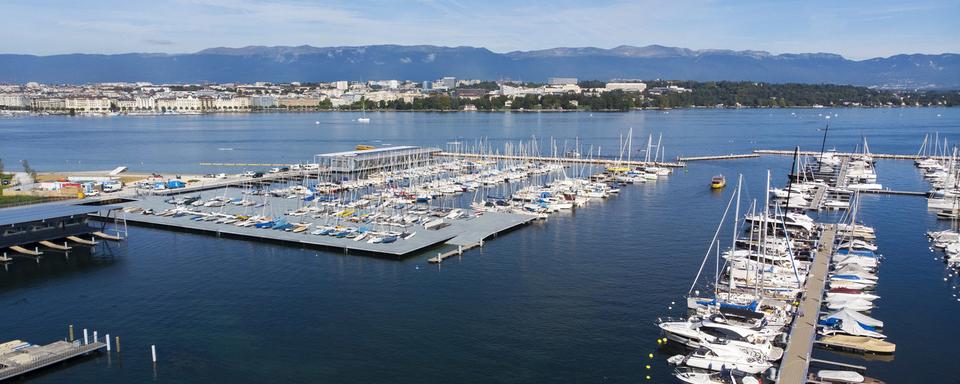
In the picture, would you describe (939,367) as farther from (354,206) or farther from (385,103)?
(385,103)

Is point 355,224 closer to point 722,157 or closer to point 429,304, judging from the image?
point 429,304

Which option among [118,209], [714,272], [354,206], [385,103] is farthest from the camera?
[385,103]

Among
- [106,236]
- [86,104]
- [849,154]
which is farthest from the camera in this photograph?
[86,104]

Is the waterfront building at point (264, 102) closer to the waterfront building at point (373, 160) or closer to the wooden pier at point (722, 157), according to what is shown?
the waterfront building at point (373, 160)

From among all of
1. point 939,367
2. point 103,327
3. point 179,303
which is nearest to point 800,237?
point 939,367

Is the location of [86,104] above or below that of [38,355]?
above

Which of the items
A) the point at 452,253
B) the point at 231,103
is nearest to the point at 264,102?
the point at 231,103

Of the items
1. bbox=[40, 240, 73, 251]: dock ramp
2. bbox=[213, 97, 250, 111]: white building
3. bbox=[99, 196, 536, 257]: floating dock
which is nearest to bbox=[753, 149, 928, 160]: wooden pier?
bbox=[99, 196, 536, 257]: floating dock

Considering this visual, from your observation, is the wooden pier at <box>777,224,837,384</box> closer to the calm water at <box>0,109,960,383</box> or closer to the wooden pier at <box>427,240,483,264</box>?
the calm water at <box>0,109,960,383</box>
